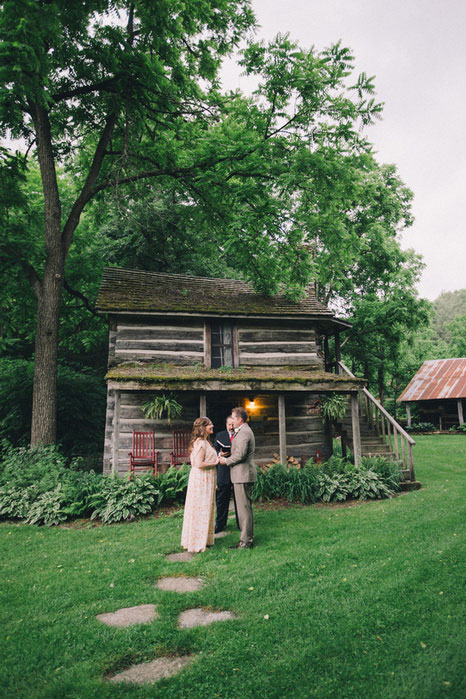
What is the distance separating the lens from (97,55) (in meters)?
10.7

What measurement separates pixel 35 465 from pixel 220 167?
9.07m

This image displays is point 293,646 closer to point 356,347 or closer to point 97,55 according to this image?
point 97,55

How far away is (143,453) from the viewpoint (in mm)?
11773

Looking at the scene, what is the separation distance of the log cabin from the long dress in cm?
485

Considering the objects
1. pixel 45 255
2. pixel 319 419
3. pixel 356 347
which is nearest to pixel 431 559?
pixel 319 419

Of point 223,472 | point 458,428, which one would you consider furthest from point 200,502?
point 458,428

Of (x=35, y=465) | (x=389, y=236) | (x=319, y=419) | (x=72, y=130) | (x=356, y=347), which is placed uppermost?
(x=389, y=236)

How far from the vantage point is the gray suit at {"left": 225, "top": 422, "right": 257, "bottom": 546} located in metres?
6.27

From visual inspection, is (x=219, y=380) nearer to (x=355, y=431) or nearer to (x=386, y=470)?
(x=355, y=431)

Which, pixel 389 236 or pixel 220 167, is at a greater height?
pixel 389 236

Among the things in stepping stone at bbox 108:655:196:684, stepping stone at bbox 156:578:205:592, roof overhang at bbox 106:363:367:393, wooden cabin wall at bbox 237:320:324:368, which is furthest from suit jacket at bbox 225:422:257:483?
wooden cabin wall at bbox 237:320:324:368

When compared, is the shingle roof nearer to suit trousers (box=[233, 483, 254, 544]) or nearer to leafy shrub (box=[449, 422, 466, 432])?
suit trousers (box=[233, 483, 254, 544])

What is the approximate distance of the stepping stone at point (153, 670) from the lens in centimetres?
313

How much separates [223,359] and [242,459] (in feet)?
24.3
